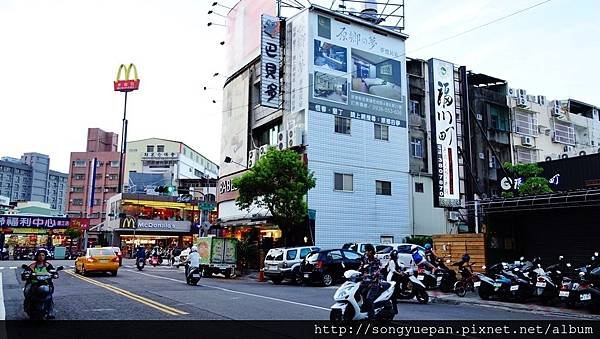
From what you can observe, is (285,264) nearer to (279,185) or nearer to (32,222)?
(279,185)

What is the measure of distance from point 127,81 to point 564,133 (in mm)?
51898

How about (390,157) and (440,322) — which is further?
(390,157)

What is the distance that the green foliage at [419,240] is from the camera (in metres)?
30.1

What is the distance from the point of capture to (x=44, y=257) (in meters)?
10.4

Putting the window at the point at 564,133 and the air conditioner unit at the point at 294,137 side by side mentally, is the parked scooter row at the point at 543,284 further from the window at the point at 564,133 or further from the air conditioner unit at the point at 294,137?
the window at the point at 564,133

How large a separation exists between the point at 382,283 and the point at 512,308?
593 cm

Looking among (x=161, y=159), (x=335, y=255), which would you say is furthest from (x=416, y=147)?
(x=161, y=159)

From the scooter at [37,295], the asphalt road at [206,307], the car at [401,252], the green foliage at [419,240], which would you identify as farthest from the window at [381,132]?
the scooter at [37,295]

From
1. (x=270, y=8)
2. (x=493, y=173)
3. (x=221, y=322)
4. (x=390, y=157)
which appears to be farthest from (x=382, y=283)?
(x=493, y=173)

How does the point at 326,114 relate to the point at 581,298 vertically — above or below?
above

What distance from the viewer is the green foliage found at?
30.1m

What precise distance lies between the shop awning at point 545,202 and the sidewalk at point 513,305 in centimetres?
342

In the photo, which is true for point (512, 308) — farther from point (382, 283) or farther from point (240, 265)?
point (240, 265)

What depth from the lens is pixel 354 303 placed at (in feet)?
28.8
